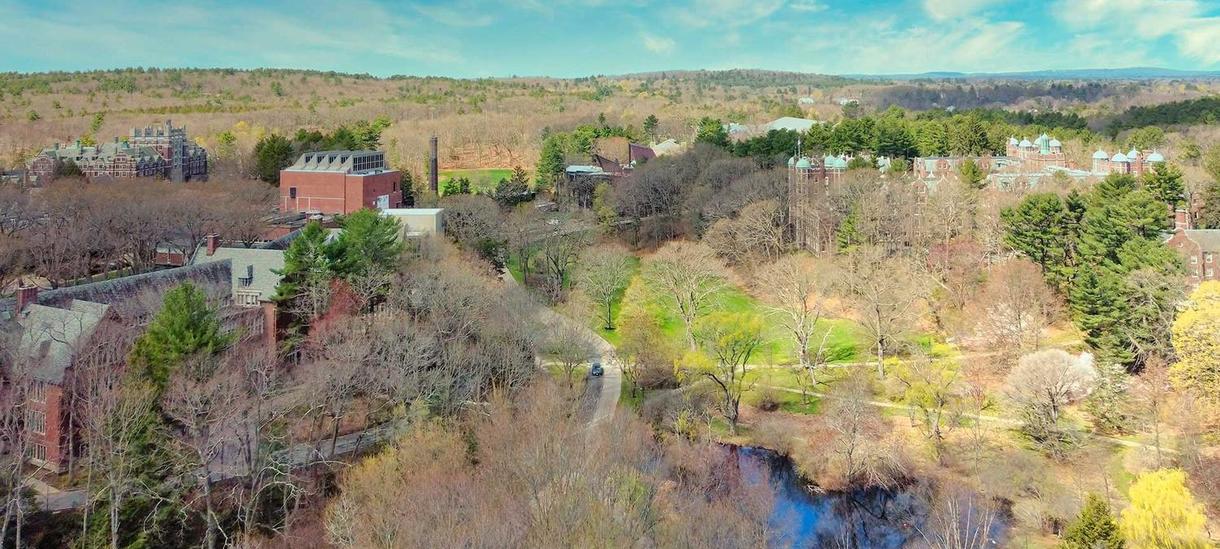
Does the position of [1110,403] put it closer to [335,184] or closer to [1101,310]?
[1101,310]

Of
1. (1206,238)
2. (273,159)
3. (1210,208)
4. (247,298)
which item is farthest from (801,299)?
(273,159)

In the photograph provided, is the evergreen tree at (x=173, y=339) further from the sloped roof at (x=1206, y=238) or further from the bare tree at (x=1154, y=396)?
the sloped roof at (x=1206, y=238)

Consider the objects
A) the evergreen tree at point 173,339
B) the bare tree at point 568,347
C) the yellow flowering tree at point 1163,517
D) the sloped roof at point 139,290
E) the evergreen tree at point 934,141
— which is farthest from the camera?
the evergreen tree at point 934,141

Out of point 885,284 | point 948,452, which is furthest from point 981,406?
point 885,284

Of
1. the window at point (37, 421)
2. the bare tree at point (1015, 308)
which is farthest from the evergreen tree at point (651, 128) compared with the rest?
the window at point (37, 421)

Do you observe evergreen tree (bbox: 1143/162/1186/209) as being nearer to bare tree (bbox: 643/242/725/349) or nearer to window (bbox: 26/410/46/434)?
bare tree (bbox: 643/242/725/349)

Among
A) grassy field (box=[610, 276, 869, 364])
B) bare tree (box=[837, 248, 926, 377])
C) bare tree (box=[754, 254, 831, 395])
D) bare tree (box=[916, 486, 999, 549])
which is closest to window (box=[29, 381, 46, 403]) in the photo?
grassy field (box=[610, 276, 869, 364])

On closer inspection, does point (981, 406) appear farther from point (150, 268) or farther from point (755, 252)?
point (150, 268)
